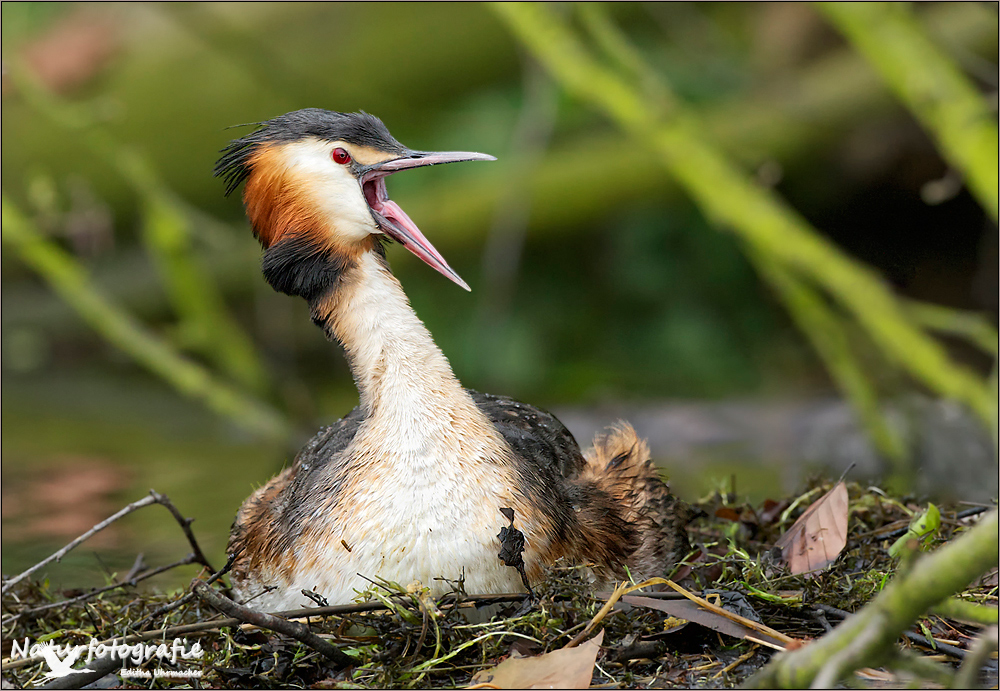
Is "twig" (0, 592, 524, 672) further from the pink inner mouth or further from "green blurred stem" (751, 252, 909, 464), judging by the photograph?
"green blurred stem" (751, 252, 909, 464)

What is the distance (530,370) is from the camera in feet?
34.3

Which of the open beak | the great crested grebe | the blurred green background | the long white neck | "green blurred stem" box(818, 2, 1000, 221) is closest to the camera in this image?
the great crested grebe

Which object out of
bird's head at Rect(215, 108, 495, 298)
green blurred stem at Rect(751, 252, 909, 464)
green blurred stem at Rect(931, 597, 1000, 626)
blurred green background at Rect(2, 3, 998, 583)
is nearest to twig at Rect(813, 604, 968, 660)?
green blurred stem at Rect(931, 597, 1000, 626)

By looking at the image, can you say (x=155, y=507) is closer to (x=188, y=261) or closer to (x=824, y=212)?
(x=188, y=261)

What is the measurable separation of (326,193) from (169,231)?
359 cm

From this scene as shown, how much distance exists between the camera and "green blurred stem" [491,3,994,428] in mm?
4688

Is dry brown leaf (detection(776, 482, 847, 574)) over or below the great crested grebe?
below

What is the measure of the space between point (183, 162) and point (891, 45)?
697 cm

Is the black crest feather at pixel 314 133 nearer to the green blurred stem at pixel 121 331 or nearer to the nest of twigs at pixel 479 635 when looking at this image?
the nest of twigs at pixel 479 635

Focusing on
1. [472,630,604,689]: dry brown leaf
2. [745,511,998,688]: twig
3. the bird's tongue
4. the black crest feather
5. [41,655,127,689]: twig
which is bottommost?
[745,511,998,688]: twig

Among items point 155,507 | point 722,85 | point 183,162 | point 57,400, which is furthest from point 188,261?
point 722,85

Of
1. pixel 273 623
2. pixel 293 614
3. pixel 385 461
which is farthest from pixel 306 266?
pixel 273 623

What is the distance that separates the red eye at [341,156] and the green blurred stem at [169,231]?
2.87 m

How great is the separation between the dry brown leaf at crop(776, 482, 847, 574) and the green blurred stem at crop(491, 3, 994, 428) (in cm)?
135
